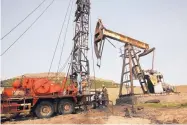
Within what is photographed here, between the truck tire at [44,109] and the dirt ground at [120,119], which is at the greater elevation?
the truck tire at [44,109]

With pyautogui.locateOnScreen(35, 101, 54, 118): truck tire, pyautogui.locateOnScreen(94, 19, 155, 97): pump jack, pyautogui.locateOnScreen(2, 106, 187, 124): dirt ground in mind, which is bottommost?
pyautogui.locateOnScreen(2, 106, 187, 124): dirt ground

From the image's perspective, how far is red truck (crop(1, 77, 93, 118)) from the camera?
1299 centimetres

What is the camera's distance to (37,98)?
13.6 m

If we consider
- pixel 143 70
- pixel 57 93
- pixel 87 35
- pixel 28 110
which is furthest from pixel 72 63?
pixel 28 110

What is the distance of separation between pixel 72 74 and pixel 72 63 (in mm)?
1330

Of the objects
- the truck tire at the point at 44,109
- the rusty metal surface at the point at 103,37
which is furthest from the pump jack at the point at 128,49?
the truck tire at the point at 44,109

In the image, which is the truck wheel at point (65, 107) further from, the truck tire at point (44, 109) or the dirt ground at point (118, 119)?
the dirt ground at point (118, 119)

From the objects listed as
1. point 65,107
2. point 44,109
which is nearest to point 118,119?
point 65,107

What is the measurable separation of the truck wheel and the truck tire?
24.8 inches

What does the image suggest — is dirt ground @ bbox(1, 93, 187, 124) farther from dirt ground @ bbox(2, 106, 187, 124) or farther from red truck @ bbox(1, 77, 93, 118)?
red truck @ bbox(1, 77, 93, 118)

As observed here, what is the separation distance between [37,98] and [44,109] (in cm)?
83

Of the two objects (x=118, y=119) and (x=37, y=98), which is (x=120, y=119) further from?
(x=37, y=98)

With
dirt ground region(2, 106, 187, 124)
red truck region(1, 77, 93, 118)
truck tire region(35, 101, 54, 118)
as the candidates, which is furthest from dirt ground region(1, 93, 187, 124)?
red truck region(1, 77, 93, 118)

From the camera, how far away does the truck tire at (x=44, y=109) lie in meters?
13.5
